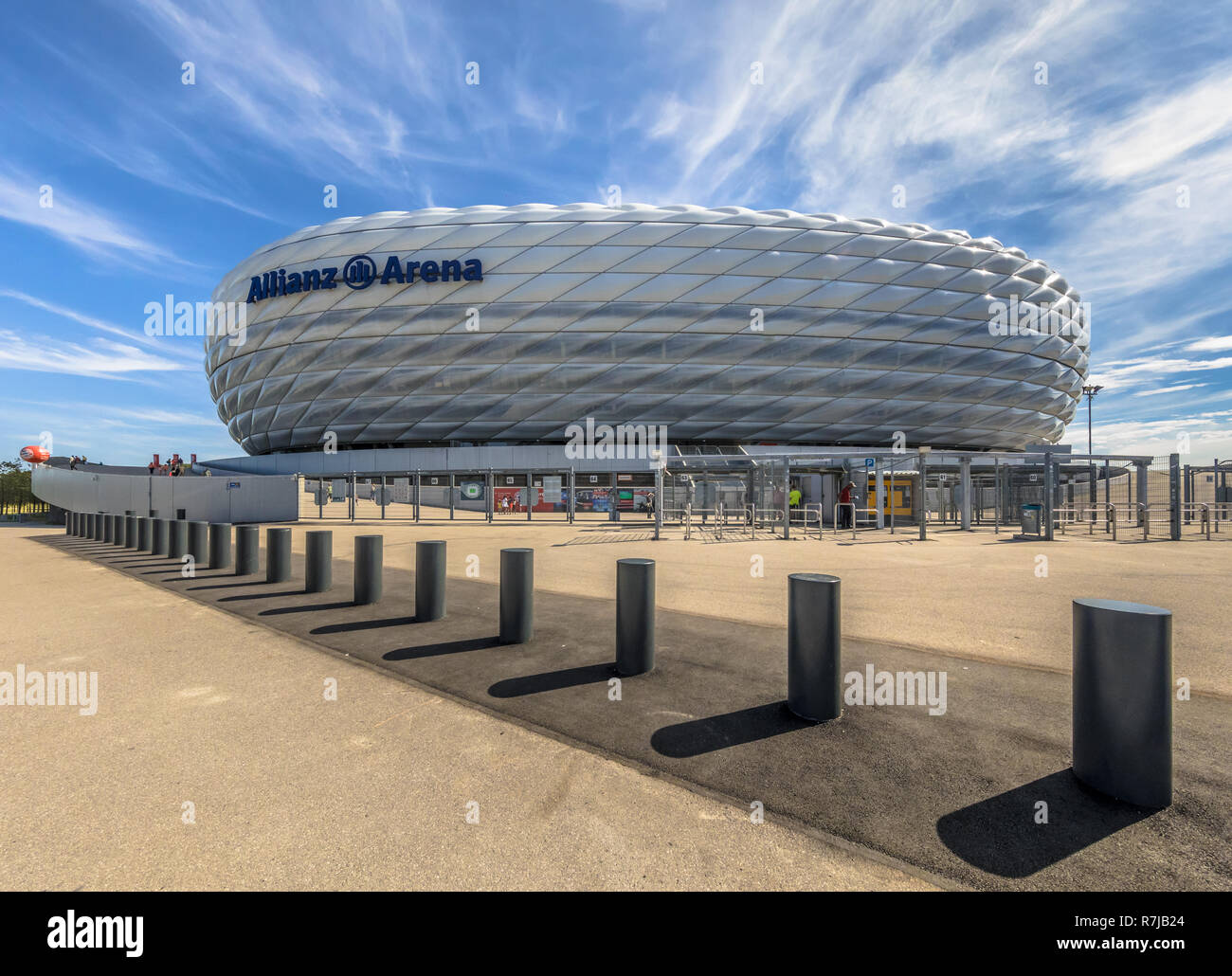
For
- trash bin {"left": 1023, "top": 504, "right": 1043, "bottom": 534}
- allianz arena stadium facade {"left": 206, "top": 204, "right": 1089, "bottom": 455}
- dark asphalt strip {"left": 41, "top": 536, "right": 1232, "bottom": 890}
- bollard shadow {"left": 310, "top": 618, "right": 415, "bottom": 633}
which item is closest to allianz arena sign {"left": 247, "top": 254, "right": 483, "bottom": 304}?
allianz arena stadium facade {"left": 206, "top": 204, "right": 1089, "bottom": 455}

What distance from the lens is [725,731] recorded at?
3.39 m

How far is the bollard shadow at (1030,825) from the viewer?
2199 mm

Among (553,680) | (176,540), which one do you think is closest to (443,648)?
(553,680)

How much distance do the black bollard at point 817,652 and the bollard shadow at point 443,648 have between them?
2.82 meters

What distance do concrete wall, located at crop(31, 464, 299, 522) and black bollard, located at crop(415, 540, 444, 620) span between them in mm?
18258

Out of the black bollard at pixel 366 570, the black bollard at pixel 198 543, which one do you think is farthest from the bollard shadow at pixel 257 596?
the black bollard at pixel 198 543

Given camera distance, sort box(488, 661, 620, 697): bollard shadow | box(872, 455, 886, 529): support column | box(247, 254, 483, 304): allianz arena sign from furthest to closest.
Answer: box(247, 254, 483, 304): allianz arena sign → box(872, 455, 886, 529): support column → box(488, 661, 620, 697): bollard shadow

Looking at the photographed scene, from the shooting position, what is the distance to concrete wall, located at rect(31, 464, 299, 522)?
20.6 m

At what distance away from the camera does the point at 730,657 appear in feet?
15.8

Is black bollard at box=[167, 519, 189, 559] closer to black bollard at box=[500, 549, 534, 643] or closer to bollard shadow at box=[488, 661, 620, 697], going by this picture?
black bollard at box=[500, 549, 534, 643]

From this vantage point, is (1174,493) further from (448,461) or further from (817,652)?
(448,461)

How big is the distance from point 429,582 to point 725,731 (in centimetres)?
387

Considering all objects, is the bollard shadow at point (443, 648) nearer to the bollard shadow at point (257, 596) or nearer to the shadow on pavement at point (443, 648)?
the shadow on pavement at point (443, 648)
